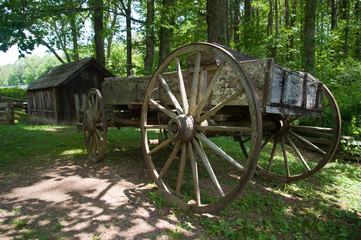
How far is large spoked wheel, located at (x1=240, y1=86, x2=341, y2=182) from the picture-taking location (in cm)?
362

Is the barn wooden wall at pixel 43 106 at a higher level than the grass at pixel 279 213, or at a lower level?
higher

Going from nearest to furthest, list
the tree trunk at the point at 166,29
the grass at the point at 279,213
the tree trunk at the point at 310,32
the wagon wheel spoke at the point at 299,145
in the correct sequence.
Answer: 1. the grass at the point at 279,213
2. the wagon wheel spoke at the point at 299,145
3. the tree trunk at the point at 310,32
4. the tree trunk at the point at 166,29

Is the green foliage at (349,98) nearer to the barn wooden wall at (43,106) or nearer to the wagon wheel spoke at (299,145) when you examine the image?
the wagon wheel spoke at (299,145)

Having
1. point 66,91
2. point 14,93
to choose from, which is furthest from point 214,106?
point 14,93

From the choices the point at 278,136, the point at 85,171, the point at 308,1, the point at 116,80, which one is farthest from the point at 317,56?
the point at 85,171

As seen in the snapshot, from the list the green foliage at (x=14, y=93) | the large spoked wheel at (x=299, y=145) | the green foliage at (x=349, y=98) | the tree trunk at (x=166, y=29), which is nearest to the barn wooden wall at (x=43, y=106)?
the tree trunk at (x=166, y=29)

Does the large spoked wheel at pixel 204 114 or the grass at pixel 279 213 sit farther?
the grass at pixel 279 213

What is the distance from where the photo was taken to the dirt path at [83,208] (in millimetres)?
2424

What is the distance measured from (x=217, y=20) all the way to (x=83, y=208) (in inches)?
218

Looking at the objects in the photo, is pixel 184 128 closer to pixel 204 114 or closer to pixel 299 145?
pixel 204 114

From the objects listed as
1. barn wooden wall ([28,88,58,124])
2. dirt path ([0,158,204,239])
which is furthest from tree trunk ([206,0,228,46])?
barn wooden wall ([28,88,58,124])

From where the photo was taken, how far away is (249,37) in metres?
12.2

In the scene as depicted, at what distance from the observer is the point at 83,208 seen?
293 centimetres

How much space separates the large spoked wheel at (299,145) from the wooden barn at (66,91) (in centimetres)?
1050
